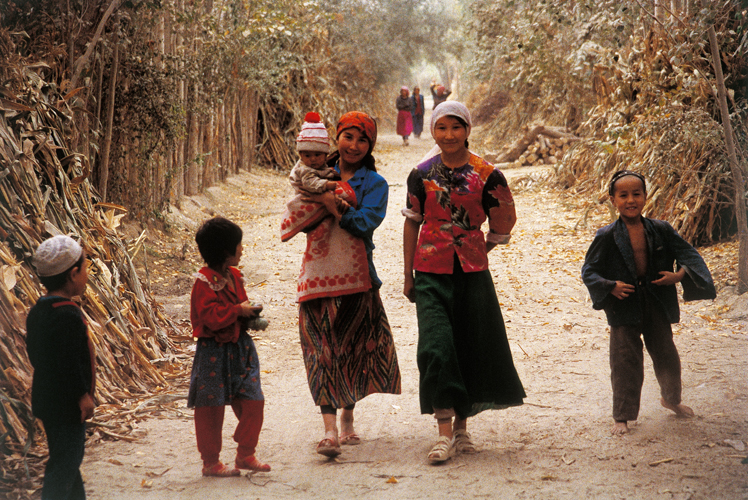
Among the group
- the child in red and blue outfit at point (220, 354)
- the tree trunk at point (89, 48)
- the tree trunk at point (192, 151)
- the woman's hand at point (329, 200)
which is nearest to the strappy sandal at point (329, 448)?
the child in red and blue outfit at point (220, 354)

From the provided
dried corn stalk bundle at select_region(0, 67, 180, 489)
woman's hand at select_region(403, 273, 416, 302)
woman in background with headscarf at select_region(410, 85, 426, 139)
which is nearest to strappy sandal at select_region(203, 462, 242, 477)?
dried corn stalk bundle at select_region(0, 67, 180, 489)

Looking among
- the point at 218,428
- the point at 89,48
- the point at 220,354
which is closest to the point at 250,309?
the point at 220,354

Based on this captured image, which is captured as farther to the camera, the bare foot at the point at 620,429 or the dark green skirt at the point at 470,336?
the bare foot at the point at 620,429

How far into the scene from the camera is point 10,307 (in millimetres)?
3389

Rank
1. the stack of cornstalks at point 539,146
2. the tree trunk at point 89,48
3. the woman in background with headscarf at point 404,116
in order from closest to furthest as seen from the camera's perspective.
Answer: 1. the tree trunk at point 89,48
2. the stack of cornstalks at point 539,146
3. the woman in background with headscarf at point 404,116

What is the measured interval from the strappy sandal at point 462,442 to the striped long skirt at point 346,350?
37 cm

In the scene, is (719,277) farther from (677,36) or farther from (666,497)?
(666,497)

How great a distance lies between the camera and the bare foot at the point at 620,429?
3320 millimetres

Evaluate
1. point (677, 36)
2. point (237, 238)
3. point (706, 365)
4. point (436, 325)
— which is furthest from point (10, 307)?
point (677, 36)

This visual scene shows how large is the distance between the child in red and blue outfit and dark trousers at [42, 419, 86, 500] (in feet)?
1.76

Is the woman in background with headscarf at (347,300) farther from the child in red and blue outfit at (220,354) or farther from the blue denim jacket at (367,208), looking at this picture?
the child in red and blue outfit at (220,354)

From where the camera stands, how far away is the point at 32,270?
3.74m

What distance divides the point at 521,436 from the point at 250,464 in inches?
56.3

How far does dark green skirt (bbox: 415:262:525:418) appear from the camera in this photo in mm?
3180
